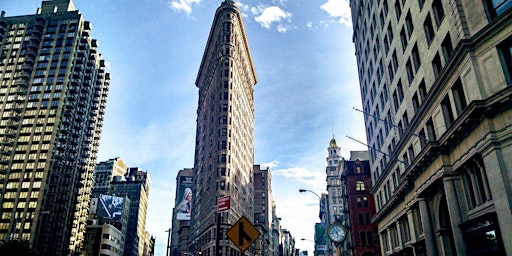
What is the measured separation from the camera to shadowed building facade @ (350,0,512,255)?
20.6 m

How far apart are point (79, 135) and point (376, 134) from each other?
11054 cm

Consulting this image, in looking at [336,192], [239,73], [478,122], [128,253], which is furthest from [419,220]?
[128,253]

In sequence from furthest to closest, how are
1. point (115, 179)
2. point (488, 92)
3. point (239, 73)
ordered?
point (115, 179), point (239, 73), point (488, 92)

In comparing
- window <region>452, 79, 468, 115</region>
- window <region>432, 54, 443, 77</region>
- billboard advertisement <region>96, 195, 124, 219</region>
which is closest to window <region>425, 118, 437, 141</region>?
window <region>432, 54, 443, 77</region>

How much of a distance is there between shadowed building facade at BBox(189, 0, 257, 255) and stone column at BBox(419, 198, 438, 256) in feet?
209

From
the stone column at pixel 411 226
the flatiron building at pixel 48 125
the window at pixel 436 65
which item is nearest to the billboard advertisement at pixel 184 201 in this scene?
the flatiron building at pixel 48 125

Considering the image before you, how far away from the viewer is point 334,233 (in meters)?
38.2

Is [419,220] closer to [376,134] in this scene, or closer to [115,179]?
[376,134]

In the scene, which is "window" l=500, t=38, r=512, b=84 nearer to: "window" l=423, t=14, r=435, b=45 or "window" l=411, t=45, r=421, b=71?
"window" l=423, t=14, r=435, b=45

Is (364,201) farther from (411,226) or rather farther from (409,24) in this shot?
(409,24)

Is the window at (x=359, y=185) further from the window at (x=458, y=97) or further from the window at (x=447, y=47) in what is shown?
the window at (x=458, y=97)

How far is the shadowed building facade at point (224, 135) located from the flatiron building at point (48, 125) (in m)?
40.9

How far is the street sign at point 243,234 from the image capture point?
34.8 feet

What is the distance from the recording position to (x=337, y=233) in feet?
125
